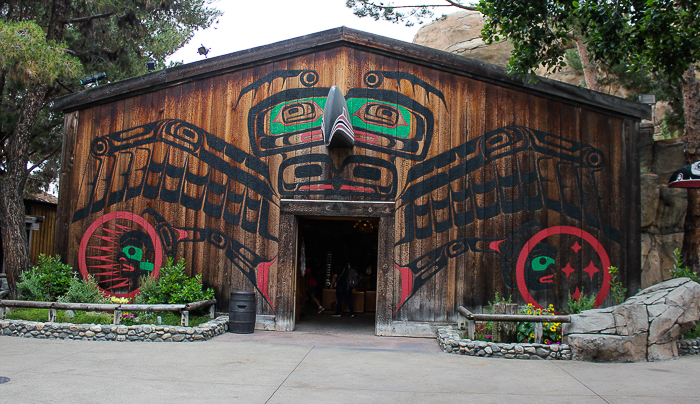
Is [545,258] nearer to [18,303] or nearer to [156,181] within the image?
[156,181]

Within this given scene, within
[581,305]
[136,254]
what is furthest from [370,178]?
[136,254]

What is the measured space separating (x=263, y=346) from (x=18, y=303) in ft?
14.4

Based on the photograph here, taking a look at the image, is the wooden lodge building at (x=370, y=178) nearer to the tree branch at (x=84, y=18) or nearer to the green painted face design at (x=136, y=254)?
the green painted face design at (x=136, y=254)

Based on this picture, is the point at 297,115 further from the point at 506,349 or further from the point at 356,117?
the point at 506,349

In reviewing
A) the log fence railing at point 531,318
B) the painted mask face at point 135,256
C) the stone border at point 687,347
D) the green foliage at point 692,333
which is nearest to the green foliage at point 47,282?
the painted mask face at point 135,256

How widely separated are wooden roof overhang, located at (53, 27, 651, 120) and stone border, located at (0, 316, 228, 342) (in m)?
4.44

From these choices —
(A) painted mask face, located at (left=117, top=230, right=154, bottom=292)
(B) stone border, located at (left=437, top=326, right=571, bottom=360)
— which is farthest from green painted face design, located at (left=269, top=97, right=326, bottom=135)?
(B) stone border, located at (left=437, top=326, right=571, bottom=360)

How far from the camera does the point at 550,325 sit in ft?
25.9

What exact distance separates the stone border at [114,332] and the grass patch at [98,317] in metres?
0.31

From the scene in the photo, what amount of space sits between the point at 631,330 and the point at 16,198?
1196 cm

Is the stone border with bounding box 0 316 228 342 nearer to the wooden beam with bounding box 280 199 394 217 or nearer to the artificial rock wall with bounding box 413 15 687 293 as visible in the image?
the wooden beam with bounding box 280 199 394 217

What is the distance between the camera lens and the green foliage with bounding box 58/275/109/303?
915 cm

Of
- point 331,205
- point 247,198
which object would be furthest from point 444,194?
point 247,198

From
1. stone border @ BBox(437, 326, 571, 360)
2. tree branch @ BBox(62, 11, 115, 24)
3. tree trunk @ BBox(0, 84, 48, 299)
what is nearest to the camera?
stone border @ BBox(437, 326, 571, 360)
